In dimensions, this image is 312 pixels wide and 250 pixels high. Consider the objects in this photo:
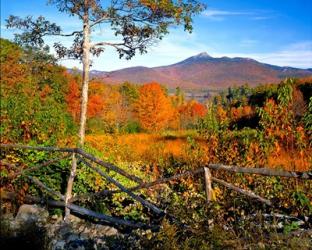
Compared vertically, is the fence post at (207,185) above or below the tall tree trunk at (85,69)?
below

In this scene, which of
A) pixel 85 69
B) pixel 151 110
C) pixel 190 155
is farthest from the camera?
pixel 151 110

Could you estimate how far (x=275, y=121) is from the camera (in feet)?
30.1

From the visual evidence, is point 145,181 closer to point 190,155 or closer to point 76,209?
point 76,209

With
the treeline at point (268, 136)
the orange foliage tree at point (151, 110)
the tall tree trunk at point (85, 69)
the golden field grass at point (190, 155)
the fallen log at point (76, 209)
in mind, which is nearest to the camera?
the fallen log at point (76, 209)

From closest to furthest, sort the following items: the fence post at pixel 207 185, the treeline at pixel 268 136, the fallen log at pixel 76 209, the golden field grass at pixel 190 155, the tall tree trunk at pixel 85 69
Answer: the fence post at pixel 207 185 → the fallen log at pixel 76 209 → the treeline at pixel 268 136 → the golden field grass at pixel 190 155 → the tall tree trunk at pixel 85 69

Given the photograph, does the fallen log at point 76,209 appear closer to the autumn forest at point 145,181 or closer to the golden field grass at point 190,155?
the autumn forest at point 145,181

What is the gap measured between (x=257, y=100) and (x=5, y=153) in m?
66.2

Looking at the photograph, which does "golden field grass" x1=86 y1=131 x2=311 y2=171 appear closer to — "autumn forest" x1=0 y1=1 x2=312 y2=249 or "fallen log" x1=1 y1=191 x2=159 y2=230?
"autumn forest" x1=0 y1=1 x2=312 y2=249

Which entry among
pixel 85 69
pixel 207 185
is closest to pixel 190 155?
pixel 207 185

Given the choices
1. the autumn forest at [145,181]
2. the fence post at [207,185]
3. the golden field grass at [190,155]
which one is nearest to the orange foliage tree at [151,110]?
the golden field grass at [190,155]

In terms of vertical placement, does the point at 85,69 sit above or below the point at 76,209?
above

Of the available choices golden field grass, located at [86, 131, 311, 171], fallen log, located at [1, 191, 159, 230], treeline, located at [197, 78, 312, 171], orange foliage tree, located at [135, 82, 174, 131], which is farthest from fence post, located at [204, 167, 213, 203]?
orange foliage tree, located at [135, 82, 174, 131]

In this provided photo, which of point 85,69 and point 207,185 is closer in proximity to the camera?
point 207,185

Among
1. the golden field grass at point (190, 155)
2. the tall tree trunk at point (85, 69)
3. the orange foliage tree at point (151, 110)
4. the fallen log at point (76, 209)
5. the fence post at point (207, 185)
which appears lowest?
the orange foliage tree at point (151, 110)
